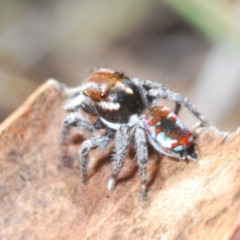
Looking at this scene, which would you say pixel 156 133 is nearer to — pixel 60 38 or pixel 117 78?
pixel 117 78

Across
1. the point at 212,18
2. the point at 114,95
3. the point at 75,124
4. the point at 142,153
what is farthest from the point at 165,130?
the point at 212,18

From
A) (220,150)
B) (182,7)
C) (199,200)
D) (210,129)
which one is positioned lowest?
(199,200)

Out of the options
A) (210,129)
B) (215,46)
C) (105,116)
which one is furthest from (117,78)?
(215,46)

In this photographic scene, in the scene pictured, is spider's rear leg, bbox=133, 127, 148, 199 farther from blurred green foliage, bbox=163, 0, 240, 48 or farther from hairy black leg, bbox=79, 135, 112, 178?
blurred green foliage, bbox=163, 0, 240, 48

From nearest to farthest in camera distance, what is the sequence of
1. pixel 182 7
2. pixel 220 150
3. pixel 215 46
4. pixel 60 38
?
pixel 220 150, pixel 182 7, pixel 215 46, pixel 60 38

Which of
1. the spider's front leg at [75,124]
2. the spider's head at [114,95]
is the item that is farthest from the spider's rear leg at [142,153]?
the spider's front leg at [75,124]

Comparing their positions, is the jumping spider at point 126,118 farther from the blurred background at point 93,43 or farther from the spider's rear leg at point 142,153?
the blurred background at point 93,43
